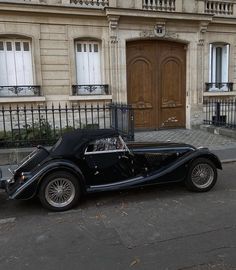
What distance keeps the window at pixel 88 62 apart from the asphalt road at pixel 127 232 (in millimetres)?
6836

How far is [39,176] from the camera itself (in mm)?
4668

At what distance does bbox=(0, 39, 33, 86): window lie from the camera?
10.6 meters

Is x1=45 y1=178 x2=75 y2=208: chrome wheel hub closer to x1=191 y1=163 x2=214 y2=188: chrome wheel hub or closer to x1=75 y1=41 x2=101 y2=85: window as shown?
x1=191 y1=163 x2=214 y2=188: chrome wheel hub

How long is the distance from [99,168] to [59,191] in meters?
0.72

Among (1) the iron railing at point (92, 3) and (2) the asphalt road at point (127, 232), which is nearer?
(2) the asphalt road at point (127, 232)

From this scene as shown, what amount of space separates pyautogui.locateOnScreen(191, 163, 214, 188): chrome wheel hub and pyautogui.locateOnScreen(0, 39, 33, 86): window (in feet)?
24.3

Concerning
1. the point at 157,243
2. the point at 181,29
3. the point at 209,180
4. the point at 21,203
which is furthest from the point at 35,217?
the point at 181,29

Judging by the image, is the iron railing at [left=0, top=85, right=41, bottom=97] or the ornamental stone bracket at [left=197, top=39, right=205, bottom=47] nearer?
the iron railing at [left=0, top=85, right=41, bottom=97]

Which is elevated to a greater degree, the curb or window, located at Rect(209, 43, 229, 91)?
window, located at Rect(209, 43, 229, 91)

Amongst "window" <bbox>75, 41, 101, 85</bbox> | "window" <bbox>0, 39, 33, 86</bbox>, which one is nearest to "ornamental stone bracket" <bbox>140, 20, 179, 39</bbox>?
"window" <bbox>75, 41, 101, 85</bbox>

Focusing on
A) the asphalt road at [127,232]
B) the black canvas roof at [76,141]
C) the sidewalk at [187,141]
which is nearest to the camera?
the asphalt road at [127,232]

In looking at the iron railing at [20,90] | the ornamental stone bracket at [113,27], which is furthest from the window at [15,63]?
the ornamental stone bracket at [113,27]

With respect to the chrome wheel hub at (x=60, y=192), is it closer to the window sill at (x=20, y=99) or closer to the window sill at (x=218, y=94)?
the window sill at (x=20, y=99)

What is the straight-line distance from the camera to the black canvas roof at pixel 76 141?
16.5 feet
